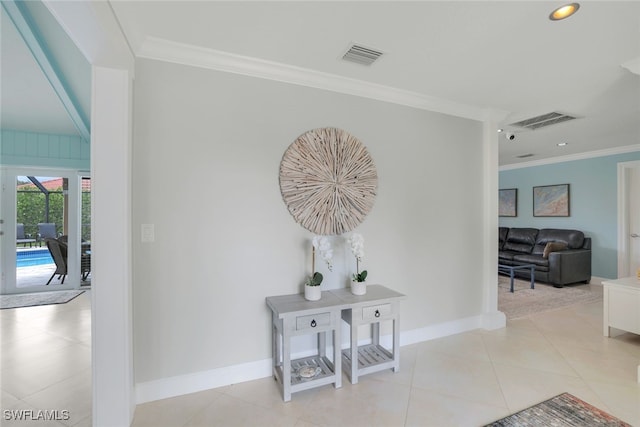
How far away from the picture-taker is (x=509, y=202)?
682cm

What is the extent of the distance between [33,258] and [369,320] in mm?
5878

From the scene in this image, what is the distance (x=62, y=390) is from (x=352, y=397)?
6.81 ft

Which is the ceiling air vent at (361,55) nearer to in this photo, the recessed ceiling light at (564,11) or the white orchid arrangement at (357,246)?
the recessed ceiling light at (564,11)

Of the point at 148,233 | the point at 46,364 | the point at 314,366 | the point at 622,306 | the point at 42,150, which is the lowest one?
the point at 46,364

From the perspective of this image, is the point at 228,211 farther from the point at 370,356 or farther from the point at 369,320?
A: the point at 370,356

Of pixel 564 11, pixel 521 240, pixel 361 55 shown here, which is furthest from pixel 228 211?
pixel 521 240

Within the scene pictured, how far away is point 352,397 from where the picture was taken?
2.03 m

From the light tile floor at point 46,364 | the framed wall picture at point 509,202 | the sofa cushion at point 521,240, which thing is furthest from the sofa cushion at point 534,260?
the light tile floor at point 46,364

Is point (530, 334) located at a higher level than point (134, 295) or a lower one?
lower

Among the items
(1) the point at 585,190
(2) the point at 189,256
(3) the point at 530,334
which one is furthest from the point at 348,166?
(1) the point at 585,190

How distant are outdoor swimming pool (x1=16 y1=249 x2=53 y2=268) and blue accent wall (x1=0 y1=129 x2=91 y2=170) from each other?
142 centimetres

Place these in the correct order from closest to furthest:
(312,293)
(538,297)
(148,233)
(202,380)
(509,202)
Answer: (148,233) < (202,380) < (312,293) < (538,297) < (509,202)

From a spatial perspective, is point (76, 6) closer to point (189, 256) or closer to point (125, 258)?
point (125, 258)

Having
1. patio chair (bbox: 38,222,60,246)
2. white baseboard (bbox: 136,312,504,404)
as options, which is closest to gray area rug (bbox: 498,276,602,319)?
white baseboard (bbox: 136,312,504,404)
